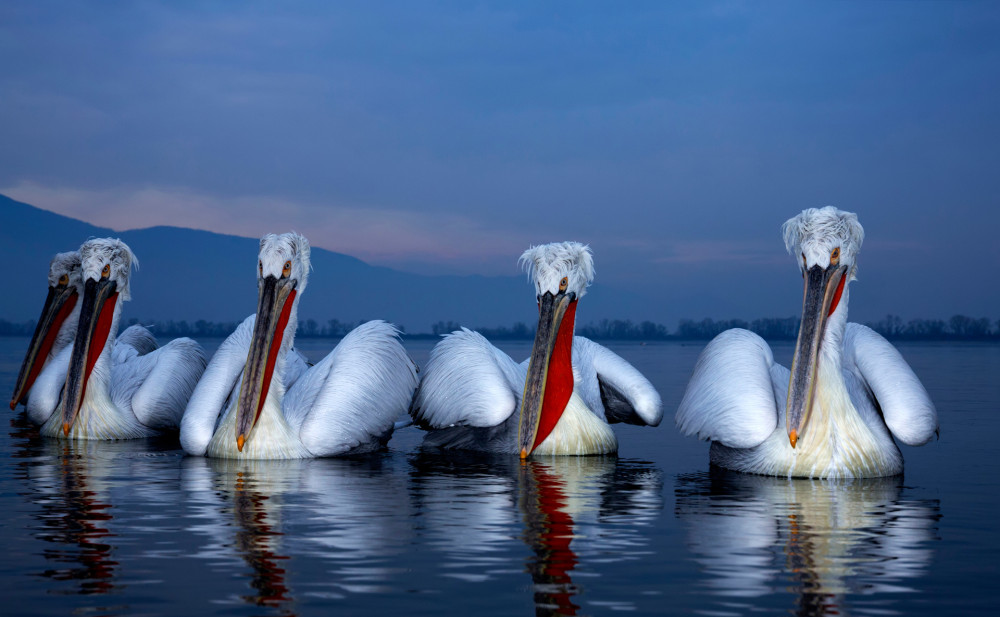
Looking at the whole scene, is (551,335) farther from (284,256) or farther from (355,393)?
(284,256)

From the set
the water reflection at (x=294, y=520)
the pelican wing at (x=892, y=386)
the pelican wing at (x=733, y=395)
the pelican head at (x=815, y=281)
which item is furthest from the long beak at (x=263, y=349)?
the pelican wing at (x=892, y=386)

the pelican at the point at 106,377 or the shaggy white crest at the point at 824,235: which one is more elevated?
→ the shaggy white crest at the point at 824,235

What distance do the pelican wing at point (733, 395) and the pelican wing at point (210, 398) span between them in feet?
9.17

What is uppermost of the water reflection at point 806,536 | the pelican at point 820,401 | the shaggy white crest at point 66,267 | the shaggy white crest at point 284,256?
the shaggy white crest at point 66,267

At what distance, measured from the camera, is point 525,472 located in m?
6.69

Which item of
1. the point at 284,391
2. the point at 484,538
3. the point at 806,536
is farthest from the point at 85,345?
the point at 806,536

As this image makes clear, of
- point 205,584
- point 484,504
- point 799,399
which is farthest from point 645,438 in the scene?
point 205,584

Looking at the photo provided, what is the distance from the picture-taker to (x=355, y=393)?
7.07 m

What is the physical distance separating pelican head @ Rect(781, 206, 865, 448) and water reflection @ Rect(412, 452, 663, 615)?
85cm

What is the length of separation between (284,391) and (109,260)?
82.7 inches

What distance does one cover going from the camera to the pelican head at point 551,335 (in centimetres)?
693

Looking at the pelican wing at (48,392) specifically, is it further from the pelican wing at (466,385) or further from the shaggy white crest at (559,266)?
the shaggy white crest at (559,266)

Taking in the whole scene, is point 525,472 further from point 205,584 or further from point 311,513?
point 205,584

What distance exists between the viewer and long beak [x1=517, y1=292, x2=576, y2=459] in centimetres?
693
